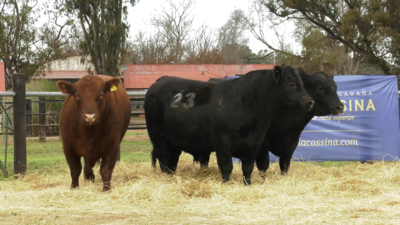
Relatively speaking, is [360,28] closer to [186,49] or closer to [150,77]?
[150,77]

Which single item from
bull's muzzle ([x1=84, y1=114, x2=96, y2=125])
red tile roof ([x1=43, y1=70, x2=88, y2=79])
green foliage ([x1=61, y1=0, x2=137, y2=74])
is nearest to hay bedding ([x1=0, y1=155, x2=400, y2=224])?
bull's muzzle ([x1=84, y1=114, x2=96, y2=125])

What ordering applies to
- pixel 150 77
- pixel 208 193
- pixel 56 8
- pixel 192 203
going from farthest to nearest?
pixel 150 77 < pixel 56 8 < pixel 208 193 < pixel 192 203

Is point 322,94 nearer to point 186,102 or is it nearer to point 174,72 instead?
point 186,102

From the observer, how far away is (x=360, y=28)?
811 inches

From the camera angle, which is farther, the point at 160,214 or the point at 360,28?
the point at 360,28

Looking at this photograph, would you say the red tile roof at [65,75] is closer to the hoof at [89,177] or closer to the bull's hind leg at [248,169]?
the hoof at [89,177]

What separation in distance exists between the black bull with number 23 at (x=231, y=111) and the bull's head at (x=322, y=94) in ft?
3.03

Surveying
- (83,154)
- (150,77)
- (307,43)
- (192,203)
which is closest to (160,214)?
(192,203)

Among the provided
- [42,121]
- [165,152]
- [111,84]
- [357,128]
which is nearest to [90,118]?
[111,84]

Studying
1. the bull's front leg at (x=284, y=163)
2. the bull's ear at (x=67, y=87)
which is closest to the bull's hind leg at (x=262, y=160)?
the bull's front leg at (x=284, y=163)

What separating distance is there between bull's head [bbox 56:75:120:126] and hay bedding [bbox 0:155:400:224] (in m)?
0.88

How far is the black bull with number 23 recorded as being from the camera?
6570 mm

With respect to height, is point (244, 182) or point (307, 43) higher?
point (307, 43)

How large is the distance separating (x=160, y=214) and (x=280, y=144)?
3.01 meters
